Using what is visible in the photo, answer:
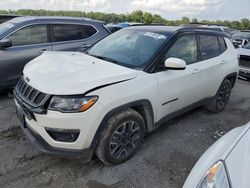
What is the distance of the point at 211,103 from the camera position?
198 inches

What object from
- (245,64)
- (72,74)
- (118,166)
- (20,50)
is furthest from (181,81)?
(245,64)

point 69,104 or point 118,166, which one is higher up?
point 69,104

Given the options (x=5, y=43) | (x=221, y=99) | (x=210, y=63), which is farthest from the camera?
(x=221, y=99)

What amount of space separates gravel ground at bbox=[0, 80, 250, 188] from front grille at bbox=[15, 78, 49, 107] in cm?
83

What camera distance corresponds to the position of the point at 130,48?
3.84m

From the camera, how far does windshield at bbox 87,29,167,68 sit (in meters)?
3.56

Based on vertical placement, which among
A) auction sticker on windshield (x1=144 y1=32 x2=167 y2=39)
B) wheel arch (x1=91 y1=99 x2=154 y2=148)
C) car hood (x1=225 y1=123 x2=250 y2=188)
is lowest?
wheel arch (x1=91 y1=99 x2=154 y2=148)

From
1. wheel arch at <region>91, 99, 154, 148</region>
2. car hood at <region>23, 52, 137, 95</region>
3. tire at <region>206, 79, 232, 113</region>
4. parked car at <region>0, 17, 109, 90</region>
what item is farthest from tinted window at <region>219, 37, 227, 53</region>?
parked car at <region>0, 17, 109, 90</region>

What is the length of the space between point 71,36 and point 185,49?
3.16m

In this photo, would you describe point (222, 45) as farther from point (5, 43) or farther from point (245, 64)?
point (5, 43)

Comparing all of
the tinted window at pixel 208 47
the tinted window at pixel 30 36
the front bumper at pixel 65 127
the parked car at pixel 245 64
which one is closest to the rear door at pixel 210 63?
the tinted window at pixel 208 47

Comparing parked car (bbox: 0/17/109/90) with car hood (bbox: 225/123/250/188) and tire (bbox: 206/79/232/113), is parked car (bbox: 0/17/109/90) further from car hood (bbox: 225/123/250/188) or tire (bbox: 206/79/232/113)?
car hood (bbox: 225/123/250/188)

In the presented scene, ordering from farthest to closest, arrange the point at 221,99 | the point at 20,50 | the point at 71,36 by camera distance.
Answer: the point at 71,36, the point at 20,50, the point at 221,99

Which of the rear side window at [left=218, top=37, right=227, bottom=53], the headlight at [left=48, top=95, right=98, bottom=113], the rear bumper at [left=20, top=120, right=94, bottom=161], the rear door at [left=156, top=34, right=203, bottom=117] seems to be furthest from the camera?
the rear side window at [left=218, top=37, right=227, bottom=53]
